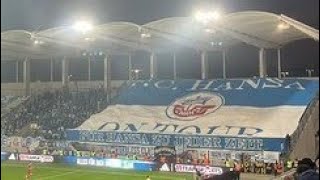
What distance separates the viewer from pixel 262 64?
38625mm

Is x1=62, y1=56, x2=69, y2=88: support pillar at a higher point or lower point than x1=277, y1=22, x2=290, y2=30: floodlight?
lower

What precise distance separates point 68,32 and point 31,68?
15.4 meters

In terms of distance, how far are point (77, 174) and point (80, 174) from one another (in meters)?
0.17

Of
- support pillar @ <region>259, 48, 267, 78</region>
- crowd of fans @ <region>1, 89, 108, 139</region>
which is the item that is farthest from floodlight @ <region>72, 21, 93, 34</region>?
support pillar @ <region>259, 48, 267, 78</region>

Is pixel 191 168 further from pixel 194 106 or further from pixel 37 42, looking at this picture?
pixel 37 42

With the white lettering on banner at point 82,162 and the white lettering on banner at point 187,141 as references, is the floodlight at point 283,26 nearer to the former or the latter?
the white lettering on banner at point 187,141

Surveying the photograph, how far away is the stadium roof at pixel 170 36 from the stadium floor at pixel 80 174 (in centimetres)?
714

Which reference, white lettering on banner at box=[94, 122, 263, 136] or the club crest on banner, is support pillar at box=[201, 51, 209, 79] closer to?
the club crest on banner

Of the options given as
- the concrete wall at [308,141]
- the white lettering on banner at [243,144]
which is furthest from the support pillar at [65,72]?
the concrete wall at [308,141]

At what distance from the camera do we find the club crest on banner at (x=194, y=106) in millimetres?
34938

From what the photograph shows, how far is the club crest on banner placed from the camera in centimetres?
3494

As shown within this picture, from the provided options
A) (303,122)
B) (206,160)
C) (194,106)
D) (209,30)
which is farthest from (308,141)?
(209,30)

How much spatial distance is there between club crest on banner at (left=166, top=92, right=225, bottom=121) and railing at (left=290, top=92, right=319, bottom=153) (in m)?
6.28

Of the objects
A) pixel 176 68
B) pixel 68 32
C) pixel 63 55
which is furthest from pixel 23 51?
pixel 176 68
